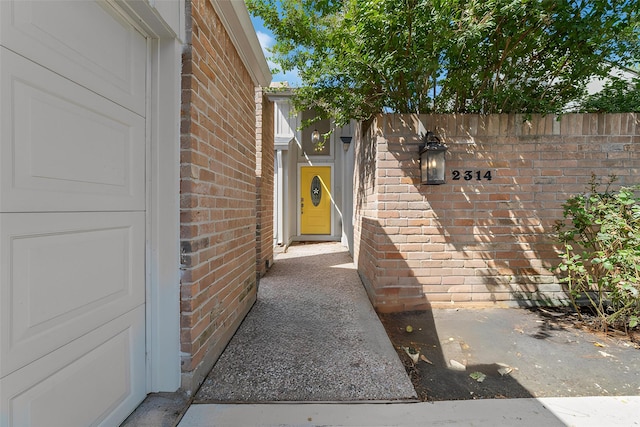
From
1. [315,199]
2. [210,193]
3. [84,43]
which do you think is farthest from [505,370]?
[315,199]

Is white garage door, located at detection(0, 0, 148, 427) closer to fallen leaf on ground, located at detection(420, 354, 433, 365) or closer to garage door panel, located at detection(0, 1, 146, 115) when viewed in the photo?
garage door panel, located at detection(0, 1, 146, 115)

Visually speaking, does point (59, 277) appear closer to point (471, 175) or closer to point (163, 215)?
point (163, 215)

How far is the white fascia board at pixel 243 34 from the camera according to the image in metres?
1.98

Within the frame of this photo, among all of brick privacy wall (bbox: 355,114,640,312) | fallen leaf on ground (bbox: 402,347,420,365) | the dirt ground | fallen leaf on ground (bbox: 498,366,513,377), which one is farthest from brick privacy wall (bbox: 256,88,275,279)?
fallen leaf on ground (bbox: 498,366,513,377)

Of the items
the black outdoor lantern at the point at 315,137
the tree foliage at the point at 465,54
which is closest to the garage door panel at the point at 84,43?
the tree foliage at the point at 465,54

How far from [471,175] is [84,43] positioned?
3.11 m

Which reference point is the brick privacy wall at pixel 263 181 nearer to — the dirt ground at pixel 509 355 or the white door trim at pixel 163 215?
the dirt ground at pixel 509 355

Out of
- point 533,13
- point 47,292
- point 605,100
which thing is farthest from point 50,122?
point 605,100

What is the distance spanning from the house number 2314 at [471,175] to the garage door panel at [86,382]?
9.59 ft

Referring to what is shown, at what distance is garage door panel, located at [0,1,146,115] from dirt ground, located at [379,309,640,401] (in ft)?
7.91

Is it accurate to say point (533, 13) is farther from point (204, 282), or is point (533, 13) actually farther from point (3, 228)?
point (3, 228)

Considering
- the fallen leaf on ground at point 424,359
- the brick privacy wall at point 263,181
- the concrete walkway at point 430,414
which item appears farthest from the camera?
the brick privacy wall at point 263,181

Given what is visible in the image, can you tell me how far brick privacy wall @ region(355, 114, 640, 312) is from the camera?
9.39 feet

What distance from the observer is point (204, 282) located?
1.75 metres
